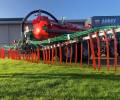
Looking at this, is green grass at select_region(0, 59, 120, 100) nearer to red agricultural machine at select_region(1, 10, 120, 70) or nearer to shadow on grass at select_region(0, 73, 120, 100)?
shadow on grass at select_region(0, 73, 120, 100)

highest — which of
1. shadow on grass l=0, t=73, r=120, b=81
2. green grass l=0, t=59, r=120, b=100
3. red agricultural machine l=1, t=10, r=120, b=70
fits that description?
red agricultural machine l=1, t=10, r=120, b=70

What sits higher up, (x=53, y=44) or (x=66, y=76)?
(x=53, y=44)

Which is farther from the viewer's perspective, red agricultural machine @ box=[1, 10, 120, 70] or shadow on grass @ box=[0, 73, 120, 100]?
red agricultural machine @ box=[1, 10, 120, 70]

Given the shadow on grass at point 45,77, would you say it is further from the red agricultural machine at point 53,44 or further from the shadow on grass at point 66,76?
the red agricultural machine at point 53,44

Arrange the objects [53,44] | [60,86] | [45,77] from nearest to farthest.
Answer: [60,86]
[45,77]
[53,44]

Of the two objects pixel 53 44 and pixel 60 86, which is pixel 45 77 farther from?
pixel 53 44

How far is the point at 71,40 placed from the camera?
55.3 feet

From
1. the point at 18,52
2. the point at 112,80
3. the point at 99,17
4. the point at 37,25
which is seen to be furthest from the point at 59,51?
the point at 99,17

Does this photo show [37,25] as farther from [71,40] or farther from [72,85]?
[72,85]

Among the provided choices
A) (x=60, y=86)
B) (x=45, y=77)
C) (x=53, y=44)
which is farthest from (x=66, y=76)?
(x=53, y=44)

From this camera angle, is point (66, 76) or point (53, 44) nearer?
point (66, 76)

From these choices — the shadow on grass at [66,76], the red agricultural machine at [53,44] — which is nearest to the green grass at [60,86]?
the shadow on grass at [66,76]

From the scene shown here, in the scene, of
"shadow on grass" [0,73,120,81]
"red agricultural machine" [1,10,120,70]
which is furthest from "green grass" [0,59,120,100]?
"red agricultural machine" [1,10,120,70]

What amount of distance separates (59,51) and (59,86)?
9641mm
